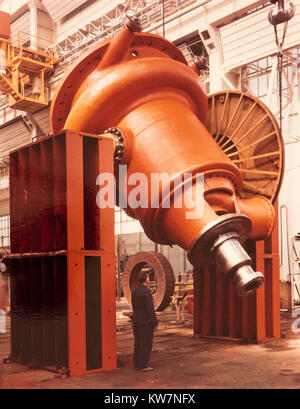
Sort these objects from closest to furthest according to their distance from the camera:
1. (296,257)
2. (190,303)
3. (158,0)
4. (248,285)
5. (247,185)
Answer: (248,285) → (247,185) → (190,303) → (296,257) → (158,0)

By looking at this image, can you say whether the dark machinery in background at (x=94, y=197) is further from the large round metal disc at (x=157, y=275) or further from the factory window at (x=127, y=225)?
the factory window at (x=127, y=225)

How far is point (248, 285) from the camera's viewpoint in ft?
20.4

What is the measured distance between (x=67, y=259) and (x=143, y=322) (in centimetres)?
138

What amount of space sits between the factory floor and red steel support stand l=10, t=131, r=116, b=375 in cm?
34

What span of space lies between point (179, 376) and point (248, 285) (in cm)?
153

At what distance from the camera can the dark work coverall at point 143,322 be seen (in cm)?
678

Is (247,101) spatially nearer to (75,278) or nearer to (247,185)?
(247,185)

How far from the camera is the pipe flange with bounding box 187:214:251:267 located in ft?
20.1

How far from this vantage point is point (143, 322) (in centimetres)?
678

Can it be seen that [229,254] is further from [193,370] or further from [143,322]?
[193,370]

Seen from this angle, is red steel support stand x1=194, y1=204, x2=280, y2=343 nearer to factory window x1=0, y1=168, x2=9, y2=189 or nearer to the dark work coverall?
the dark work coverall

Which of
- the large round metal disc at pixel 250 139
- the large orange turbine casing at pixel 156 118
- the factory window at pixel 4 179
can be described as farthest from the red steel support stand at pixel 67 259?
the factory window at pixel 4 179

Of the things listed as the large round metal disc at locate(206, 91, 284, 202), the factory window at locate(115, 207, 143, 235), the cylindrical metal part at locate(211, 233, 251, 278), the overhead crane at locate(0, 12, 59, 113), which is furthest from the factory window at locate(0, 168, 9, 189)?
the cylindrical metal part at locate(211, 233, 251, 278)
